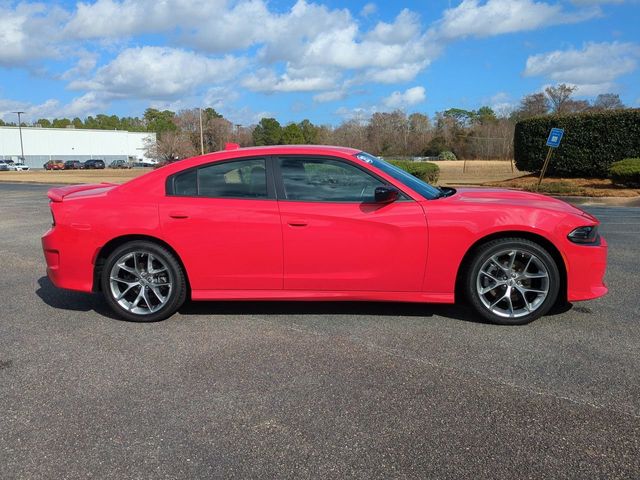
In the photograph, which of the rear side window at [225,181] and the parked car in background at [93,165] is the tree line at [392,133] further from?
the rear side window at [225,181]

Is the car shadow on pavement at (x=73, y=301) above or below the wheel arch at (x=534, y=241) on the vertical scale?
below

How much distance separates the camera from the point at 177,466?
8.25 feet

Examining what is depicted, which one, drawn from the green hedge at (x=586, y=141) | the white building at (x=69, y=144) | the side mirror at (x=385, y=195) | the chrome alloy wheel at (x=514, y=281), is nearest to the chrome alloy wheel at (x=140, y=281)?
the side mirror at (x=385, y=195)

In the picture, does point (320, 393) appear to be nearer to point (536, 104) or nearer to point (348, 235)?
point (348, 235)

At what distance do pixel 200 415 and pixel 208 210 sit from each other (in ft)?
6.37

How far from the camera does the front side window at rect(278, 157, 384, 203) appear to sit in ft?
14.5

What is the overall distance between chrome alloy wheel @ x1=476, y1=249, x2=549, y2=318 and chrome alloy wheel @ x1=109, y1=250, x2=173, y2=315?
2681 mm

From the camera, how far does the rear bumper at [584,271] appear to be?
423 centimetres

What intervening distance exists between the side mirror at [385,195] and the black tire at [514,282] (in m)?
0.82

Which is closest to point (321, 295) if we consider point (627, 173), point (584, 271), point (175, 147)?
point (584, 271)

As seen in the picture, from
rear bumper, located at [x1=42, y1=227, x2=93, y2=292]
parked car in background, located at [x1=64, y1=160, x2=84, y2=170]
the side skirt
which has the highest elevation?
rear bumper, located at [x1=42, y1=227, x2=93, y2=292]

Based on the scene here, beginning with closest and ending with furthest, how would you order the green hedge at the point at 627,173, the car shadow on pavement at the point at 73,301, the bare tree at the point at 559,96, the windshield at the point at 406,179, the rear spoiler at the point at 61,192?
1. the windshield at the point at 406,179
2. the rear spoiler at the point at 61,192
3. the car shadow on pavement at the point at 73,301
4. the green hedge at the point at 627,173
5. the bare tree at the point at 559,96

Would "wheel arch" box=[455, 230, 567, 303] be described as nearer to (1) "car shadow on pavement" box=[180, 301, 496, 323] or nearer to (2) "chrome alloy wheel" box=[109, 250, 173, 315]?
(1) "car shadow on pavement" box=[180, 301, 496, 323]

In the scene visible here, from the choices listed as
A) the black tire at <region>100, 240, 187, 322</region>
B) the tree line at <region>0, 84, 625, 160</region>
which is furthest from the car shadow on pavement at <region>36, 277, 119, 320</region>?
the tree line at <region>0, 84, 625, 160</region>
